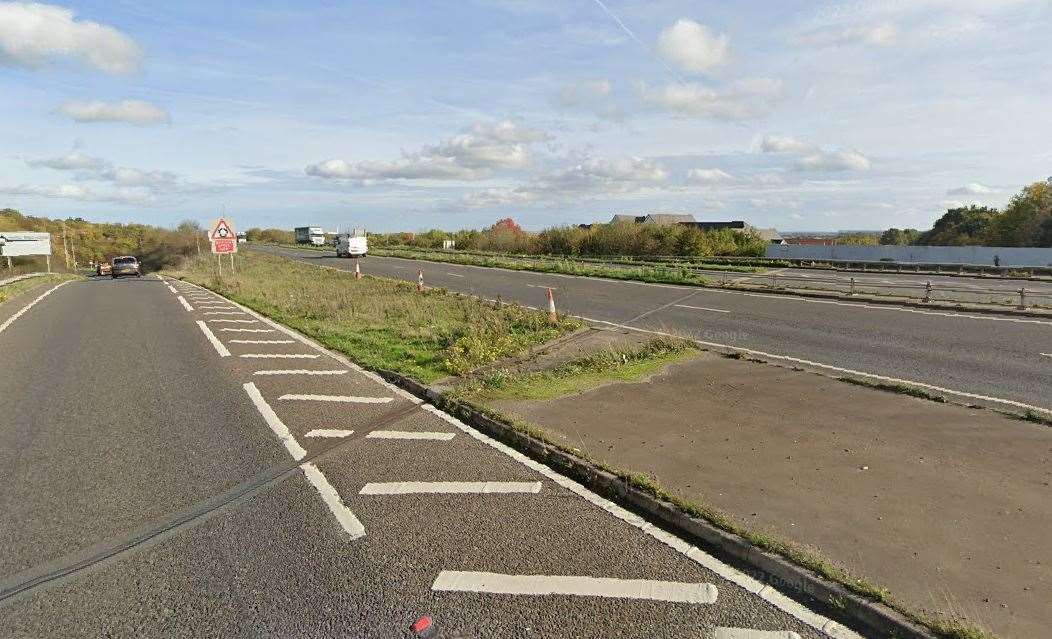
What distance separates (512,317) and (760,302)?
8.44 meters

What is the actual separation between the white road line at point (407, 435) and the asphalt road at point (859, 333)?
667cm

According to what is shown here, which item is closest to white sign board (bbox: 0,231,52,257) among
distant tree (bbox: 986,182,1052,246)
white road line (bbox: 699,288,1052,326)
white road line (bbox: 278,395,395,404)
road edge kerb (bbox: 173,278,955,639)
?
white road line (bbox: 699,288,1052,326)

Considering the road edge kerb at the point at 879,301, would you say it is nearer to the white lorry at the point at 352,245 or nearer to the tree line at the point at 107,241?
the white lorry at the point at 352,245

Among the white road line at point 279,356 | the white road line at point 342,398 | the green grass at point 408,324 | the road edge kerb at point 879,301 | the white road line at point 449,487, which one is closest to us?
the white road line at point 449,487

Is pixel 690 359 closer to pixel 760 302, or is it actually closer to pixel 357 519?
pixel 357 519

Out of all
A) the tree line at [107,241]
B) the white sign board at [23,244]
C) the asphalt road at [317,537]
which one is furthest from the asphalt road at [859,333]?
the tree line at [107,241]

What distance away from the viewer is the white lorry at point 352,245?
184ft

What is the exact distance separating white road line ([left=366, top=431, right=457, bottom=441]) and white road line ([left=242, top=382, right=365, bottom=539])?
80 centimetres

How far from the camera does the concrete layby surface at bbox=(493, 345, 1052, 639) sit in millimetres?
3990

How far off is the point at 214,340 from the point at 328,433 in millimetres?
8407

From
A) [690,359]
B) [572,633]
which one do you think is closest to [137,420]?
[572,633]

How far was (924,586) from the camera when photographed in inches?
152

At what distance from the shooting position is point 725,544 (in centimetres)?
447

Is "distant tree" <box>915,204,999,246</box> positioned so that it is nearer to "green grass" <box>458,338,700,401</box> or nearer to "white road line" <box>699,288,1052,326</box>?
"white road line" <box>699,288,1052,326</box>
